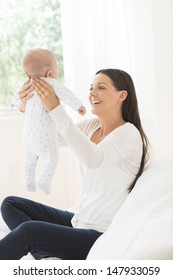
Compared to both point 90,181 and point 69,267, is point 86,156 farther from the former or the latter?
point 69,267

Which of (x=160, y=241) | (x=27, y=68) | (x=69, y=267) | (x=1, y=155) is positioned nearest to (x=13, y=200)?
(x=27, y=68)

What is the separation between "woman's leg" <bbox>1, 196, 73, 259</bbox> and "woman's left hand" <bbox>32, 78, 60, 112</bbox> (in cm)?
47

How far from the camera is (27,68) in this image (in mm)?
1764

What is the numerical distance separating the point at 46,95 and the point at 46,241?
0.51 metres

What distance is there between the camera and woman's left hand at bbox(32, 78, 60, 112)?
5.05 ft

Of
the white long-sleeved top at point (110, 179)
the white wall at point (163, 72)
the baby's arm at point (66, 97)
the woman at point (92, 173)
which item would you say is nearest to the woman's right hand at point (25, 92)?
the woman at point (92, 173)

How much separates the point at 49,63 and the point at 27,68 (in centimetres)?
9

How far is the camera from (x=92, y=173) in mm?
1747

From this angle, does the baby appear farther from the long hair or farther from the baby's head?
the long hair

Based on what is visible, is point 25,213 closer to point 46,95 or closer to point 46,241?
point 46,241

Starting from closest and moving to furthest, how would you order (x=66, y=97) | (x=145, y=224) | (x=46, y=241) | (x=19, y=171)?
1. (x=145, y=224)
2. (x=46, y=241)
3. (x=66, y=97)
4. (x=19, y=171)

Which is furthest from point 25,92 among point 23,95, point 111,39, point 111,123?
point 111,39

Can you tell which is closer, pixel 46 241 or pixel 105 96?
pixel 46 241

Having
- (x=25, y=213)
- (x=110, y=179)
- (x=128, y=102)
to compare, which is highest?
(x=128, y=102)
